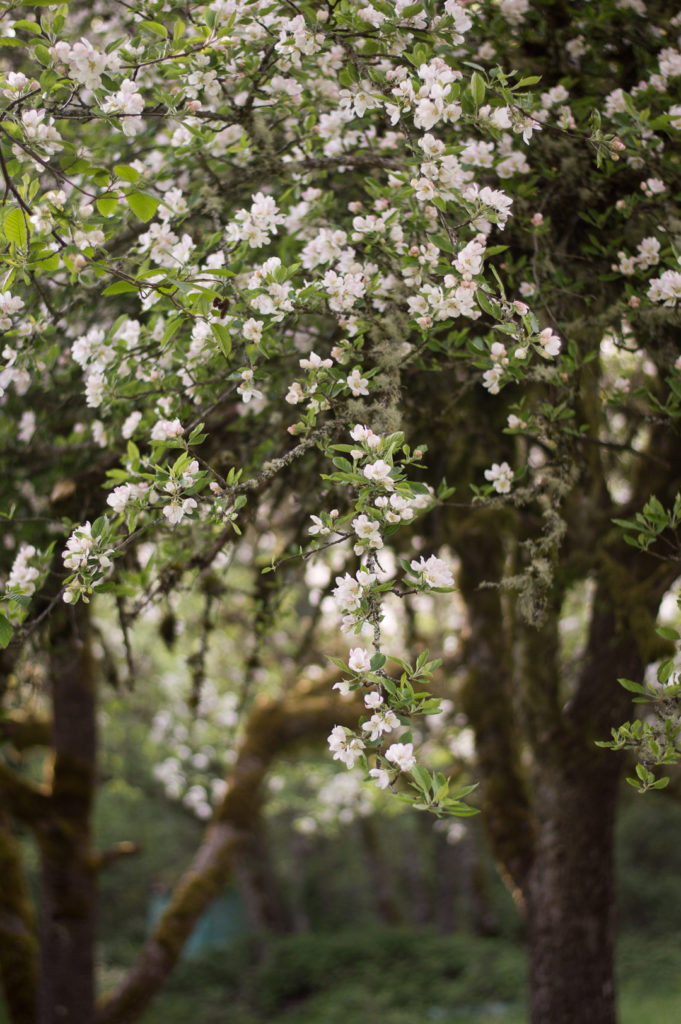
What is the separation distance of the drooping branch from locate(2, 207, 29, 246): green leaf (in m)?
5.14

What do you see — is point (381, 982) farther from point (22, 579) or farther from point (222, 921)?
point (22, 579)

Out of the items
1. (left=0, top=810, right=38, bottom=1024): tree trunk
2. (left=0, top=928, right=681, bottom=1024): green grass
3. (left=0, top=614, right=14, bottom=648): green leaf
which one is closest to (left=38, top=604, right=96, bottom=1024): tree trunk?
(left=0, top=810, right=38, bottom=1024): tree trunk

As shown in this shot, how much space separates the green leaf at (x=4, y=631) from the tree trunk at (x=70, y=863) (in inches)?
128

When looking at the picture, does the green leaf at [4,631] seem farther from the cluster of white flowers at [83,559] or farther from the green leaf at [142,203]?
the green leaf at [142,203]

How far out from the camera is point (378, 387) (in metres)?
2.51

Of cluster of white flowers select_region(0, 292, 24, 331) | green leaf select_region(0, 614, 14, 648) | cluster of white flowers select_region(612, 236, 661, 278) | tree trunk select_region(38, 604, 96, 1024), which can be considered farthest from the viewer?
Answer: tree trunk select_region(38, 604, 96, 1024)

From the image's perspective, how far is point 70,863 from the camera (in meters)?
6.31

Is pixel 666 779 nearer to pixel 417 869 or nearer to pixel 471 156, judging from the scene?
pixel 471 156

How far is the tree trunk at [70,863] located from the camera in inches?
234

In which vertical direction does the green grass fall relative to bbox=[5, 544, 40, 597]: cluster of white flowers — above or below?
below

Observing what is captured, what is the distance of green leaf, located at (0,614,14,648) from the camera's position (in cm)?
211

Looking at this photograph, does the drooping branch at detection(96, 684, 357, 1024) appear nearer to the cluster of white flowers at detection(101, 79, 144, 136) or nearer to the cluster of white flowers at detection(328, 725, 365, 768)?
the cluster of white flowers at detection(328, 725, 365, 768)

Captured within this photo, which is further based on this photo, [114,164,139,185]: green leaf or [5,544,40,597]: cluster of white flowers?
[5,544,40,597]: cluster of white flowers

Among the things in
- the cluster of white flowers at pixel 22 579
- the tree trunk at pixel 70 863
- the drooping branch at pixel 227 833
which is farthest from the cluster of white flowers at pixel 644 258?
the drooping branch at pixel 227 833
